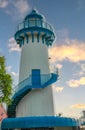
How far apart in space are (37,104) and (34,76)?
3551 mm

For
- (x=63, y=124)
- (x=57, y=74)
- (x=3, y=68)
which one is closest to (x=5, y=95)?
(x=3, y=68)

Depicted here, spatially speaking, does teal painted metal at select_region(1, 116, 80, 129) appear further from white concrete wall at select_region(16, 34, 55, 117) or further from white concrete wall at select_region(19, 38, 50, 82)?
white concrete wall at select_region(19, 38, 50, 82)

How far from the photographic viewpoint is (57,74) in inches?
Result: 1468

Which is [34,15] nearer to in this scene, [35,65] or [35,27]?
[35,27]

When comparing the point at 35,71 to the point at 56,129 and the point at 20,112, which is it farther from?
the point at 56,129

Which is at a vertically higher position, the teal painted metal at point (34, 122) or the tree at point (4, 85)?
the tree at point (4, 85)

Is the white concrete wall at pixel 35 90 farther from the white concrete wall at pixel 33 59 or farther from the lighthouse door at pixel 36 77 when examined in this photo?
the lighthouse door at pixel 36 77

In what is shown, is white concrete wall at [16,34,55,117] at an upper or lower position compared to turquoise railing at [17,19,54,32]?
lower

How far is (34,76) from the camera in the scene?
123ft

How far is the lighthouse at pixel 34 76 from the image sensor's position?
120 feet

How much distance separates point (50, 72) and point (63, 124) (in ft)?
26.6

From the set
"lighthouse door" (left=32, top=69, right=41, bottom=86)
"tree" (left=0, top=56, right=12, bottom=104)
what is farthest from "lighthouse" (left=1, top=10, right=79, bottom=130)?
"tree" (left=0, top=56, right=12, bottom=104)

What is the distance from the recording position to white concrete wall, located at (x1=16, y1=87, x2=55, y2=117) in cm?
3669

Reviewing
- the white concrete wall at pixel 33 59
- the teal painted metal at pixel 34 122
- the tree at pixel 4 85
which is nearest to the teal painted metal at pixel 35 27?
the white concrete wall at pixel 33 59
